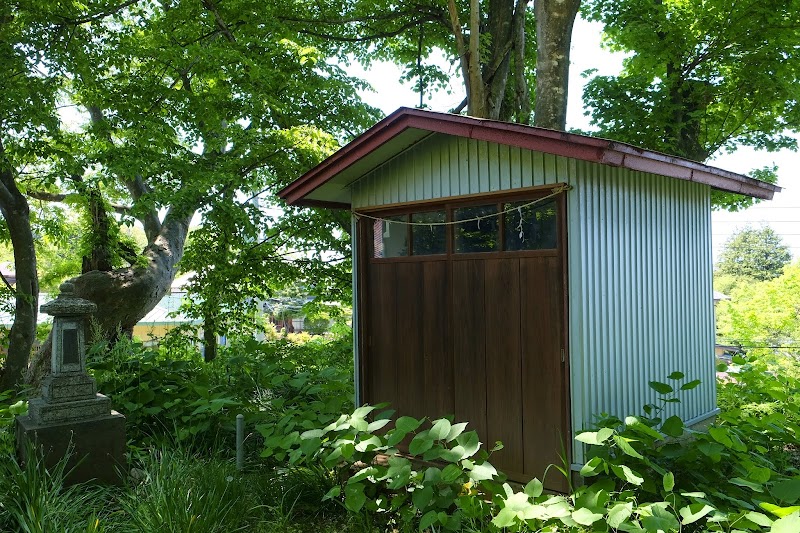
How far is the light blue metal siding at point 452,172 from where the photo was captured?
4.97 meters

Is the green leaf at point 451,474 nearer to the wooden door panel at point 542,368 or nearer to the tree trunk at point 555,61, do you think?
the wooden door panel at point 542,368

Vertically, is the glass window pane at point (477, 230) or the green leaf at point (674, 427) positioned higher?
the glass window pane at point (477, 230)

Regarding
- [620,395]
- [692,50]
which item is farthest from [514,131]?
[692,50]

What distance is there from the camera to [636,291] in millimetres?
5242

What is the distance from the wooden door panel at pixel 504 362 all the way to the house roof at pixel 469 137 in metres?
1.09

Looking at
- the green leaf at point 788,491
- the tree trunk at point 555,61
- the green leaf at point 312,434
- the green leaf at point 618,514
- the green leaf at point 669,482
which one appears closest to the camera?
the green leaf at point 618,514

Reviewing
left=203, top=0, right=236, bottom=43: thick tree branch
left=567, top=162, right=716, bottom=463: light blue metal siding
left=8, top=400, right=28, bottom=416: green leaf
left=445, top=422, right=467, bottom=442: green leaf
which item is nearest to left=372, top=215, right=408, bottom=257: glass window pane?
left=567, top=162, right=716, bottom=463: light blue metal siding

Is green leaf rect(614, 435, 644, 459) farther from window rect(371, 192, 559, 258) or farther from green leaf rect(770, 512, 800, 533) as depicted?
window rect(371, 192, 559, 258)

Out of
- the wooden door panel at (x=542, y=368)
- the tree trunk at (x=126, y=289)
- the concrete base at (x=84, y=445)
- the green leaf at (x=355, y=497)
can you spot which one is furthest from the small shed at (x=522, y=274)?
the tree trunk at (x=126, y=289)

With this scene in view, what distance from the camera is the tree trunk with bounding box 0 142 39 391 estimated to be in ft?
31.0

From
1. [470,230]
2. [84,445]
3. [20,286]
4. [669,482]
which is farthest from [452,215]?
[20,286]

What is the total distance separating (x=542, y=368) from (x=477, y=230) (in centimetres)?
135

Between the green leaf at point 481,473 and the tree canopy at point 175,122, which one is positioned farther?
the tree canopy at point 175,122

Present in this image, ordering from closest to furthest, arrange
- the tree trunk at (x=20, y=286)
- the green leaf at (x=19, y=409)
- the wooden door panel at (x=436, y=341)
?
the wooden door panel at (x=436, y=341) → the green leaf at (x=19, y=409) → the tree trunk at (x=20, y=286)
